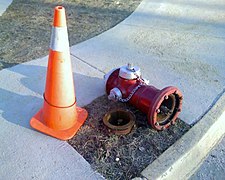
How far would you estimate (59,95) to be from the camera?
89.4 inches

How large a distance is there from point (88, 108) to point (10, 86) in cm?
83

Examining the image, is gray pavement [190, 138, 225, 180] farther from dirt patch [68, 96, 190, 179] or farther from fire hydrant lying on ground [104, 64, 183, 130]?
fire hydrant lying on ground [104, 64, 183, 130]

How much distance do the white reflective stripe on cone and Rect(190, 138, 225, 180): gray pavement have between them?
4.52ft

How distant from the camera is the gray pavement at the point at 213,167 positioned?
7.39 ft

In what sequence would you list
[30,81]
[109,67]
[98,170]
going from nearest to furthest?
1. [98,170]
2. [30,81]
3. [109,67]

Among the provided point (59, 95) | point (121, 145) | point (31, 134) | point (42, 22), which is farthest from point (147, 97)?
point (42, 22)

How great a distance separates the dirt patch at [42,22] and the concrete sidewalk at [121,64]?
19cm

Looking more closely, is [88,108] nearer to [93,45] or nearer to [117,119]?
[117,119]

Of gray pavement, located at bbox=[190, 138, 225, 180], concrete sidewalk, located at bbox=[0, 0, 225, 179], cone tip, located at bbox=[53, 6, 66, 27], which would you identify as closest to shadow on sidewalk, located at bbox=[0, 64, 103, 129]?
concrete sidewalk, located at bbox=[0, 0, 225, 179]

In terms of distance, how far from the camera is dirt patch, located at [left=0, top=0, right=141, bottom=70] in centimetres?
346

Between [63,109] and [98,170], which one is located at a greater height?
[63,109]

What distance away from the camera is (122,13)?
453cm

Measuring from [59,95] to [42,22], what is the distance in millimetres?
2198

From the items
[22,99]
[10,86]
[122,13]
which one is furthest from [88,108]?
[122,13]
